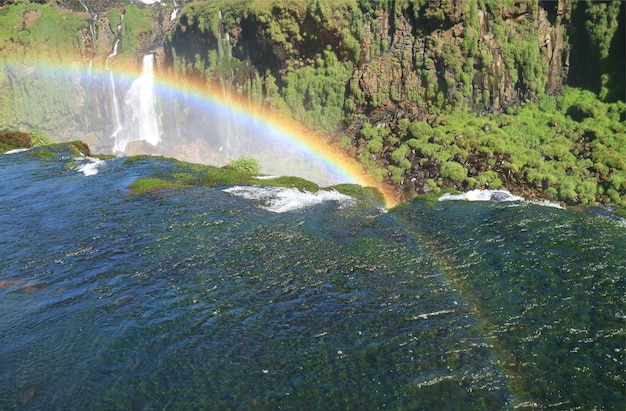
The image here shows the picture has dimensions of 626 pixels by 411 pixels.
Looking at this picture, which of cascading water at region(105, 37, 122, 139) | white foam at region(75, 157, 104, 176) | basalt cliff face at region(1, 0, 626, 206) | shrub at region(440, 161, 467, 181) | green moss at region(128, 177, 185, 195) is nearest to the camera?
green moss at region(128, 177, 185, 195)

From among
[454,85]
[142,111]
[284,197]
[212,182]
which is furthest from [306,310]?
[142,111]

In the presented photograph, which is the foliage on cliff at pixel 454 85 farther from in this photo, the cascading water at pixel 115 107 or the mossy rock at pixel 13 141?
the cascading water at pixel 115 107

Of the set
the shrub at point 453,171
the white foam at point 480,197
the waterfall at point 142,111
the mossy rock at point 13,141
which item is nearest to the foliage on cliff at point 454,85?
the shrub at point 453,171

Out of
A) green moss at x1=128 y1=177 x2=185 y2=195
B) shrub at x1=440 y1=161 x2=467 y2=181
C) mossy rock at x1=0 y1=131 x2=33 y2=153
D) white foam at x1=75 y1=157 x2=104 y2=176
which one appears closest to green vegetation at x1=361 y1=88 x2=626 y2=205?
shrub at x1=440 y1=161 x2=467 y2=181

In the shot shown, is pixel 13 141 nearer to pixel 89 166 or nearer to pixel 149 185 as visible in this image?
pixel 89 166

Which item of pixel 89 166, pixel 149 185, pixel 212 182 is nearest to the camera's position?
pixel 149 185

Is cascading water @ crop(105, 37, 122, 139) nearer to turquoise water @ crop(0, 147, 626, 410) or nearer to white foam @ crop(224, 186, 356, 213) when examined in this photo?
white foam @ crop(224, 186, 356, 213)
